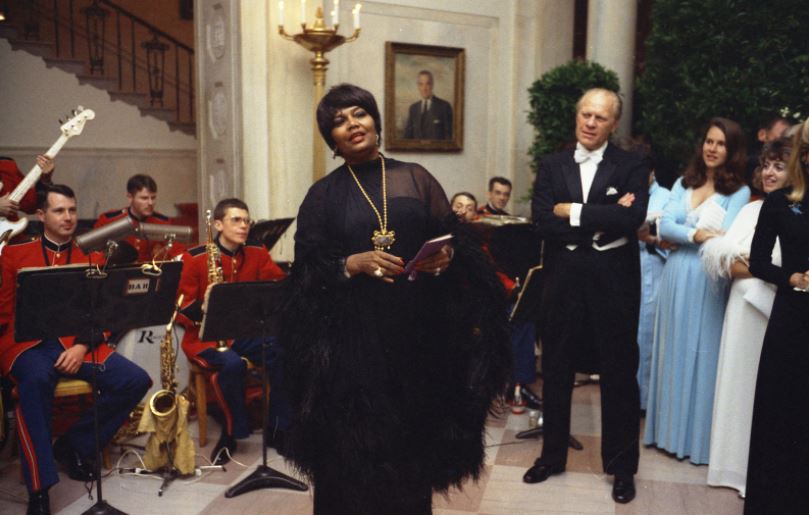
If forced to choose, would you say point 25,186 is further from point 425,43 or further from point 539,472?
point 425,43

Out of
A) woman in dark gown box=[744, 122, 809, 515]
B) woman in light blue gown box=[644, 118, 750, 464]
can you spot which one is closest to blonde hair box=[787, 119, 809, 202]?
woman in dark gown box=[744, 122, 809, 515]

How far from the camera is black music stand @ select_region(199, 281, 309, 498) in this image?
421 centimetres

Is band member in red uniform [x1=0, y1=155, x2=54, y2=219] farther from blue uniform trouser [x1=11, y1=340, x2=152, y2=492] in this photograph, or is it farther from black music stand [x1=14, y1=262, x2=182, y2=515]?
black music stand [x1=14, y1=262, x2=182, y2=515]

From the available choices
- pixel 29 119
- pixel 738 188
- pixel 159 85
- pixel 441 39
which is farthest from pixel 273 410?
pixel 159 85

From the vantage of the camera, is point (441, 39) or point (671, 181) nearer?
point (671, 181)

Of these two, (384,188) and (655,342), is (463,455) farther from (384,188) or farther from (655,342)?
(655,342)

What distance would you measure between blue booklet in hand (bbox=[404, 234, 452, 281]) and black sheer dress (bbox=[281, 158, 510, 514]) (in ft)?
0.36

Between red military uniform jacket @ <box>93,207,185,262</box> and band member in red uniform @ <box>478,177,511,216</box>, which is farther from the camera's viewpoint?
band member in red uniform @ <box>478,177,511,216</box>

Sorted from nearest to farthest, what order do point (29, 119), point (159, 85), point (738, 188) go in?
point (738, 188)
point (29, 119)
point (159, 85)

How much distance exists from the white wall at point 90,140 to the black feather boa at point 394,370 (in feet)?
29.0

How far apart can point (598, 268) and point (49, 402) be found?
2.95 meters

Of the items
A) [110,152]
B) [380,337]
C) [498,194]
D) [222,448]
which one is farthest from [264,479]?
[110,152]

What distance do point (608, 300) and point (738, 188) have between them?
1185mm

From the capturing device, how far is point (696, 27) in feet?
18.1
